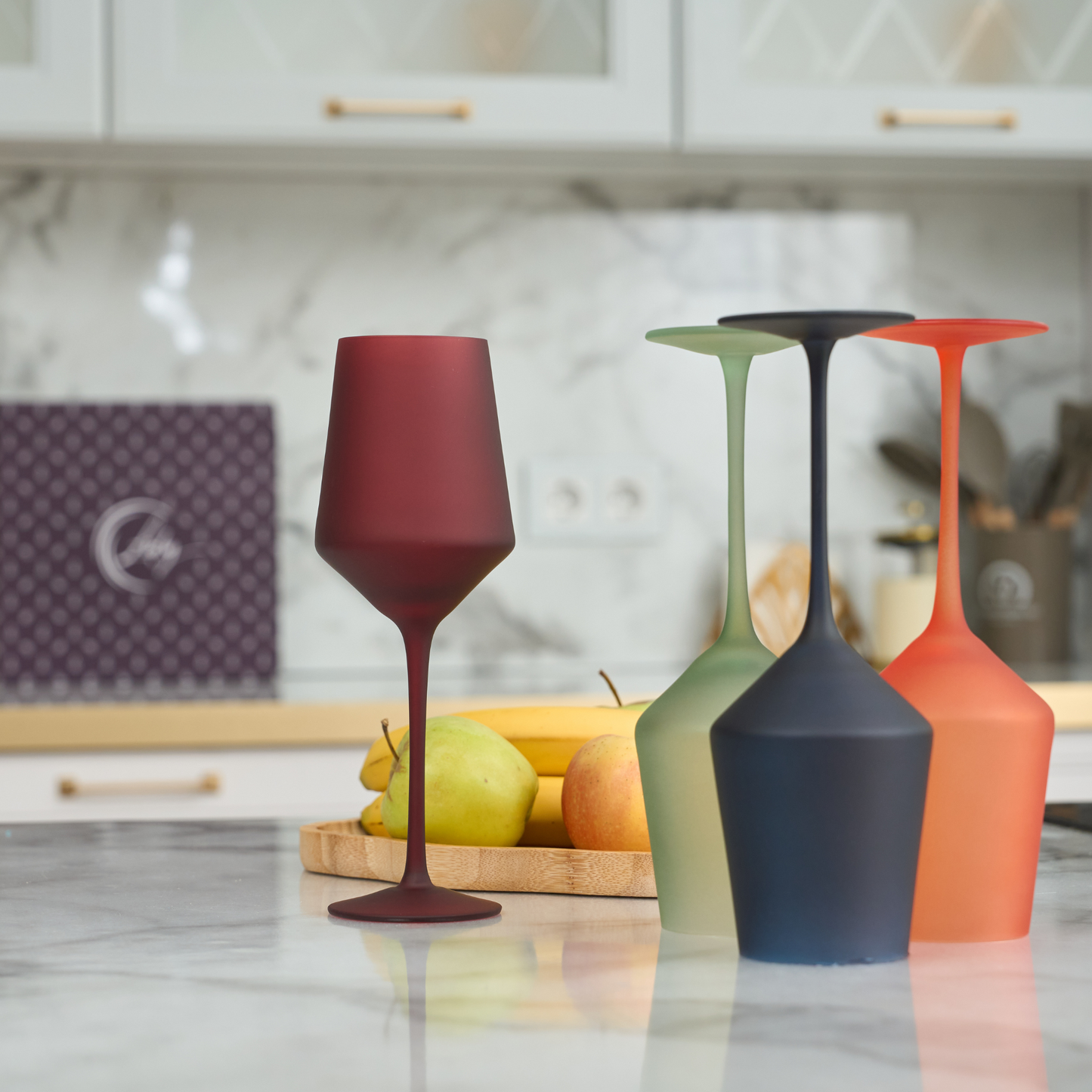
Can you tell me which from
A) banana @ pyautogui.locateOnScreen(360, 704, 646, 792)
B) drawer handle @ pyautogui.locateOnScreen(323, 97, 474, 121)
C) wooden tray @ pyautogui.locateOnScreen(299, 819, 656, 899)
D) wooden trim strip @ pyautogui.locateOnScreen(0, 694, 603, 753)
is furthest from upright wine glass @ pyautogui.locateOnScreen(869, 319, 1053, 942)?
drawer handle @ pyautogui.locateOnScreen(323, 97, 474, 121)

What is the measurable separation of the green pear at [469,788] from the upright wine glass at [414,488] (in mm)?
80

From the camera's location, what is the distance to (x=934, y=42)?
213 centimetres

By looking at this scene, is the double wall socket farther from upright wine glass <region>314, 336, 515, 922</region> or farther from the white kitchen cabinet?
upright wine glass <region>314, 336, 515, 922</region>

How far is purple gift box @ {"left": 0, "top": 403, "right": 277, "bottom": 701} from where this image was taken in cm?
217

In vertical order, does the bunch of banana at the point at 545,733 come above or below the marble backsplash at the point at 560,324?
below

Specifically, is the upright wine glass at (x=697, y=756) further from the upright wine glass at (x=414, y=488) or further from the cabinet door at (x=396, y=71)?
the cabinet door at (x=396, y=71)

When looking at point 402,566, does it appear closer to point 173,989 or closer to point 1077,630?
point 173,989

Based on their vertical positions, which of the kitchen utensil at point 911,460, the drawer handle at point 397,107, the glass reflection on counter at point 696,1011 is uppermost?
the drawer handle at point 397,107

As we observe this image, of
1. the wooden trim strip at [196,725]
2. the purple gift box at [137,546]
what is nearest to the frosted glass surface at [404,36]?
the purple gift box at [137,546]

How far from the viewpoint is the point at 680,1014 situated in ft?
1.48

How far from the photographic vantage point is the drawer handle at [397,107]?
1.95 meters

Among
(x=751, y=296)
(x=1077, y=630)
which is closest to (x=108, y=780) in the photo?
Answer: (x=751, y=296)

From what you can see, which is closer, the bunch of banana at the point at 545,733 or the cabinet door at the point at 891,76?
the bunch of banana at the point at 545,733

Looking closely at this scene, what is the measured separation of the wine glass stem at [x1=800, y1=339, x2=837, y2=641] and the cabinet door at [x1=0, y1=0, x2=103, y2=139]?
1638 mm
